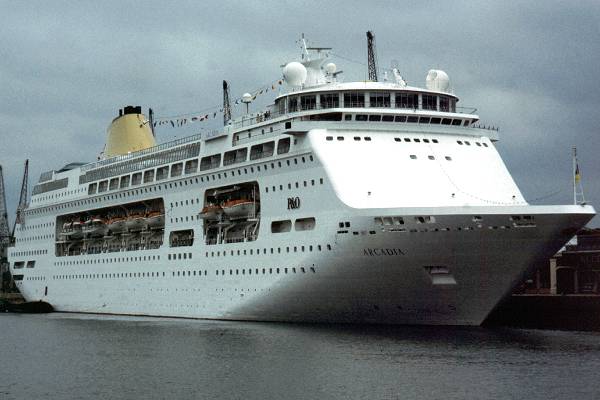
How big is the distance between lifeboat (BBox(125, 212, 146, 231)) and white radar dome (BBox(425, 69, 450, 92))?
16803mm

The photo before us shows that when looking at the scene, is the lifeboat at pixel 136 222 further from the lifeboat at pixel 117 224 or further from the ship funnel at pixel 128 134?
the ship funnel at pixel 128 134

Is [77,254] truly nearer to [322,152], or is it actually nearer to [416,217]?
[322,152]

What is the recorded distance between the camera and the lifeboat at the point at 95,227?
176ft

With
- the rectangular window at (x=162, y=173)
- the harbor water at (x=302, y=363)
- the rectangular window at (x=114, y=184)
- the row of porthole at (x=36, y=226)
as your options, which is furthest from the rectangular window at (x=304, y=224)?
the row of porthole at (x=36, y=226)

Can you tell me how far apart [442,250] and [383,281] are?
8.75 ft

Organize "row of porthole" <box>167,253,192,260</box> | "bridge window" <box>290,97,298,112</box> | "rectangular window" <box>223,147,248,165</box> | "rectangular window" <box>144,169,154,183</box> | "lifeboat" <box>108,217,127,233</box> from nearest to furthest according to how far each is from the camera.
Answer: "bridge window" <box>290,97,298,112</box>, "rectangular window" <box>223,147,248,165</box>, "row of porthole" <box>167,253,192,260</box>, "rectangular window" <box>144,169,154,183</box>, "lifeboat" <box>108,217,127,233</box>

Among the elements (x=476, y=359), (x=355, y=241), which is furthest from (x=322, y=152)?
(x=476, y=359)

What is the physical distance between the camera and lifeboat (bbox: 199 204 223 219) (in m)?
43.0

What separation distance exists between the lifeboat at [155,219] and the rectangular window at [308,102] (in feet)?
37.8

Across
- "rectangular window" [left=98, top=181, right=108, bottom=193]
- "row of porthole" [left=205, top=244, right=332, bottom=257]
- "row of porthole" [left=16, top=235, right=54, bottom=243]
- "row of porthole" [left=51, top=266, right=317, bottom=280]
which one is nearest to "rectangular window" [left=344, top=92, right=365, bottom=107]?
"row of porthole" [left=205, top=244, right=332, bottom=257]

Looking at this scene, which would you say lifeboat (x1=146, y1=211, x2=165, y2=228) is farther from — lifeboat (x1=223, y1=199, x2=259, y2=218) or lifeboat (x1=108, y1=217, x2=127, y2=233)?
lifeboat (x1=223, y1=199, x2=259, y2=218)

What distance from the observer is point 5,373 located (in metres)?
30.1

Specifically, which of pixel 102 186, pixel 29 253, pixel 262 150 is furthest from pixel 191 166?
pixel 29 253

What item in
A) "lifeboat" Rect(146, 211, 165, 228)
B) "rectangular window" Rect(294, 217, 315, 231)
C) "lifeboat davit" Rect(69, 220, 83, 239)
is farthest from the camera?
"lifeboat davit" Rect(69, 220, 83, 239)
